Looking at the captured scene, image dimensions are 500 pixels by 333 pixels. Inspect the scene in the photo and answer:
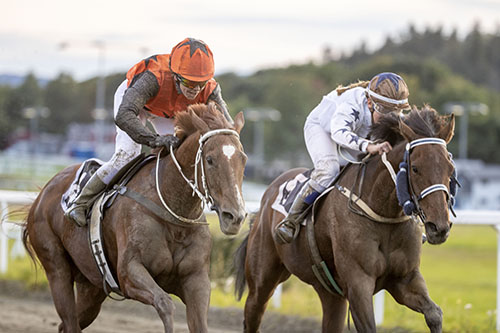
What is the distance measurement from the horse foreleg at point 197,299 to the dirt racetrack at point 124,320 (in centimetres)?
265

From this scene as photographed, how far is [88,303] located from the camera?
5.64m

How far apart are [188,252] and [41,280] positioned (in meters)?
5.51

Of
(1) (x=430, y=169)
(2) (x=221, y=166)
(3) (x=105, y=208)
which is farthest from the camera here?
(3) (x=105, y=208)

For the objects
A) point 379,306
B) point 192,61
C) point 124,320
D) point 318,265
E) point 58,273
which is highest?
point 192,61

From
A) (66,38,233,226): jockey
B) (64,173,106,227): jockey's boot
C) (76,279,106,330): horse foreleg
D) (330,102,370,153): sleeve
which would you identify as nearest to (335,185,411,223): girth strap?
(330,102,370,153): sleeve

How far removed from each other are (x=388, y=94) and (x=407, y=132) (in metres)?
0.52

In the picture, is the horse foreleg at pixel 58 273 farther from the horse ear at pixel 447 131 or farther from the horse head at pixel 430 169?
Result: the horse ear at pixel 447 131

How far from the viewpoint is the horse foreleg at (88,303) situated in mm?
5617

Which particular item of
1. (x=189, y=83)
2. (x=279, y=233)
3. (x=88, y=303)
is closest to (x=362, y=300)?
(x=279, y=233)

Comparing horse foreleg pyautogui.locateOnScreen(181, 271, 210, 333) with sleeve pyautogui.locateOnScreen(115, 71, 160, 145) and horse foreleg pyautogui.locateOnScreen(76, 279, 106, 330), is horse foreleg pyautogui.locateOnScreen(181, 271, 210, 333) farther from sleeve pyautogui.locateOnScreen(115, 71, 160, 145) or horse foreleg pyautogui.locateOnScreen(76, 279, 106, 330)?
horse foreleg pyautogui.locateOnScreen(76, 279, 106, 330)

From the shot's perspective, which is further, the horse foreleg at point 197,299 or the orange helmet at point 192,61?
the orange helmet at point 192,61

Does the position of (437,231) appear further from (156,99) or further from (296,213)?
(156,99)

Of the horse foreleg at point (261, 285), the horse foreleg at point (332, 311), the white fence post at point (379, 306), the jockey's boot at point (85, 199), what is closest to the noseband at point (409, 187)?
the horse foreleg at point (332, 311)

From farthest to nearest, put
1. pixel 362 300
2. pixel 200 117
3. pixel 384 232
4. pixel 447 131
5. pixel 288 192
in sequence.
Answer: pixel 288 192, pixel 384 232, pixel 362 300, pixel 447 131, pixel 200 117
